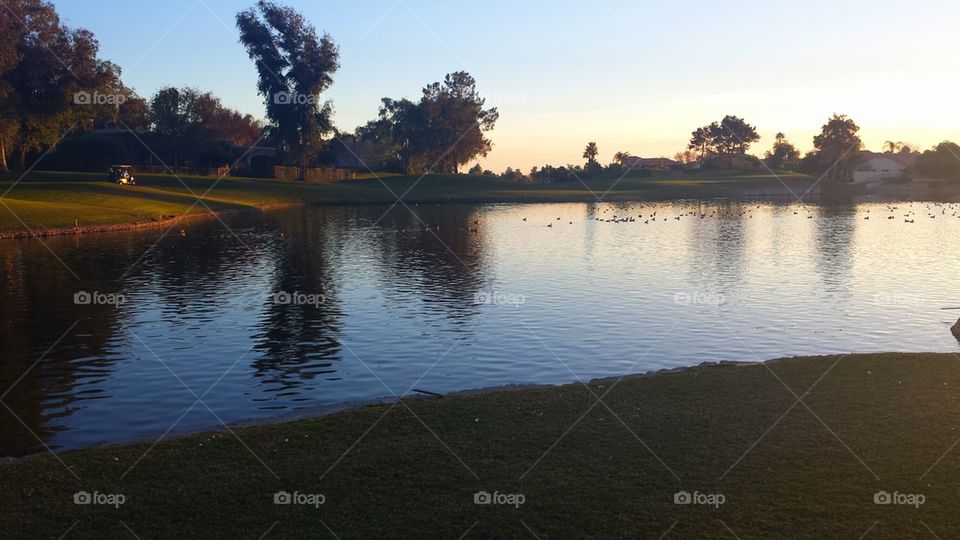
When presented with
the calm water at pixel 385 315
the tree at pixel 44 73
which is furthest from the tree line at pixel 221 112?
the calm water at pixel 385 315

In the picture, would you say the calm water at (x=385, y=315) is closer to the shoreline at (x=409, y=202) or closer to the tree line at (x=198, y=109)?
the shoreline at (x=409, y=202)

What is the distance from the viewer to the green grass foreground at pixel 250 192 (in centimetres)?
6575

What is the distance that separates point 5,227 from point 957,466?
192 feet

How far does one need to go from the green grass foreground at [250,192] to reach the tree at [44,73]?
6815mm

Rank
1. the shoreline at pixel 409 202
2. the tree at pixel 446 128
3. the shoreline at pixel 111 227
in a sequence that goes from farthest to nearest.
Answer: the tree at pixel 446 128 → the shoreline at pixel 409 202 → the shoreline at pixel 111 227

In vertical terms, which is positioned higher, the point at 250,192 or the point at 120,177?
the point at 120,177

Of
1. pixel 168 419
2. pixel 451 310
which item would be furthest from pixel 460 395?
pixel 451 310

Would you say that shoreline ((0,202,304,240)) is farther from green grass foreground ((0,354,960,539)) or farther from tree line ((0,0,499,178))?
green grass foreground ((0,354,960,539))

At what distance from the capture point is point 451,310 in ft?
103

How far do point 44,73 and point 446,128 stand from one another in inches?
3838

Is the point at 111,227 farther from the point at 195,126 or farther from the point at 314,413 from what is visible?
the point at 195,126

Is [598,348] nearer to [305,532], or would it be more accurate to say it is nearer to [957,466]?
[957,466]

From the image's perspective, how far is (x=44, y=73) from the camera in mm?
88000

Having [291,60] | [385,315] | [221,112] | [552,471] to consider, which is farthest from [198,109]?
[552,471]
